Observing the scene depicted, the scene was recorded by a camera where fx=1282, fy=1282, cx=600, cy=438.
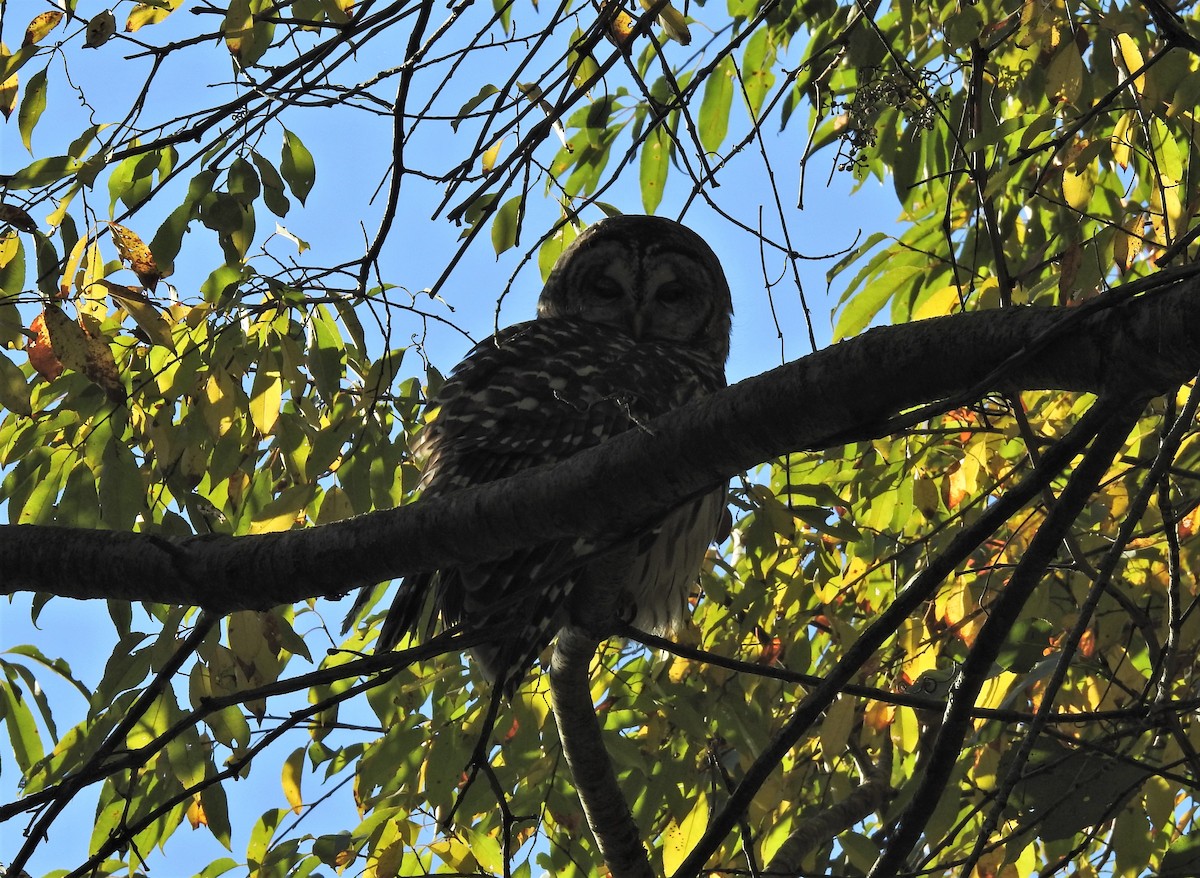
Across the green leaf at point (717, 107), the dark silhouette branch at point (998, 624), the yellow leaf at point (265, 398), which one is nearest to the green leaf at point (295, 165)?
the yellow leaf at point (265, 398)

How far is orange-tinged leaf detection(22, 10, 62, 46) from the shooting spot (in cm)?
254

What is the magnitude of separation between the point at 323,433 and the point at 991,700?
64.1 inches

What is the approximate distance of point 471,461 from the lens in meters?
3.15

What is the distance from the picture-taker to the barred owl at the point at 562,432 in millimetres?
2781

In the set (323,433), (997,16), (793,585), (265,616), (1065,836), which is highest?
(997,16)

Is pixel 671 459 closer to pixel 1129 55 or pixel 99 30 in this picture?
pixel 99 30

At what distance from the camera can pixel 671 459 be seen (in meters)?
1.73

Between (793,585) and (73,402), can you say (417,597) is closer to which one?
(73,402)

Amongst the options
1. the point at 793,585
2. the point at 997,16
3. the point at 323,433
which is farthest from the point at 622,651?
the point at 997,16

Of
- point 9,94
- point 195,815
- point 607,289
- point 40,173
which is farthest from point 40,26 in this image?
Answer: point 607,289

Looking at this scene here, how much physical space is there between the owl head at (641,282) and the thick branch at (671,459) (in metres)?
2.42

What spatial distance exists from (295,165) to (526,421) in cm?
83

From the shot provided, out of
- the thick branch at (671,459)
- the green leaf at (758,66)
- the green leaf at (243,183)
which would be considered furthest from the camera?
the green leaf at (758,66)

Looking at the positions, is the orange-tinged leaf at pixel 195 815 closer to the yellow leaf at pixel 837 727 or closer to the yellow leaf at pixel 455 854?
the yellow leaf at pixel 455 854
